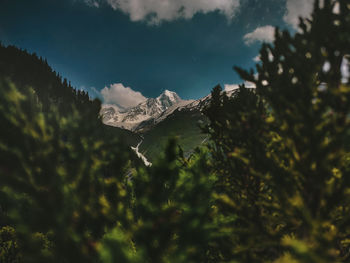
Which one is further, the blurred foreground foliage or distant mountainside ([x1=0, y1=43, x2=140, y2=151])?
distant mountainside ([x1=0, y1=43, x2=140, y2=151])

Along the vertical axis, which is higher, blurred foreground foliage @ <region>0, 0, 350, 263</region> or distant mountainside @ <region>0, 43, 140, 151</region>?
distant mountainside @ <region>0, 43, 140, 151</region>

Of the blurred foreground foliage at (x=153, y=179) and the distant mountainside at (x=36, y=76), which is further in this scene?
the distant mountainside at (x=36, y=76)

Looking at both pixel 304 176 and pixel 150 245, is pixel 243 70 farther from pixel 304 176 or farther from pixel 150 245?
pixel 150 245

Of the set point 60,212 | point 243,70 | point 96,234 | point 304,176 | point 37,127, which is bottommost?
point 96,234

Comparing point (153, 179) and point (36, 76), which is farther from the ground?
point (36, 76)

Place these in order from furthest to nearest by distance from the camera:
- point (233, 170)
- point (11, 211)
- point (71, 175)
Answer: point (233, 170) → point (71, 175) → point (11, 211)

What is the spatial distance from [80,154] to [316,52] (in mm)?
5317

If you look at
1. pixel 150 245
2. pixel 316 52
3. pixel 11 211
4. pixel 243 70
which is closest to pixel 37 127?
pixel 11 211

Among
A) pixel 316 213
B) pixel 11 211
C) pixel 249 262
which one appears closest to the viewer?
pixel 11 211

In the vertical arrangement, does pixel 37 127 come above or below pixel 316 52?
below

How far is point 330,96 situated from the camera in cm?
370

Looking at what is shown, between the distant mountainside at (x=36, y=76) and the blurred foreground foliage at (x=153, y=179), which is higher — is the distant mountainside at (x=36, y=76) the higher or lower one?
the higher one

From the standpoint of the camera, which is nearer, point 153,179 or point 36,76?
point 153,179

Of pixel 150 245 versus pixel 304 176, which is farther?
pixel 304 176
